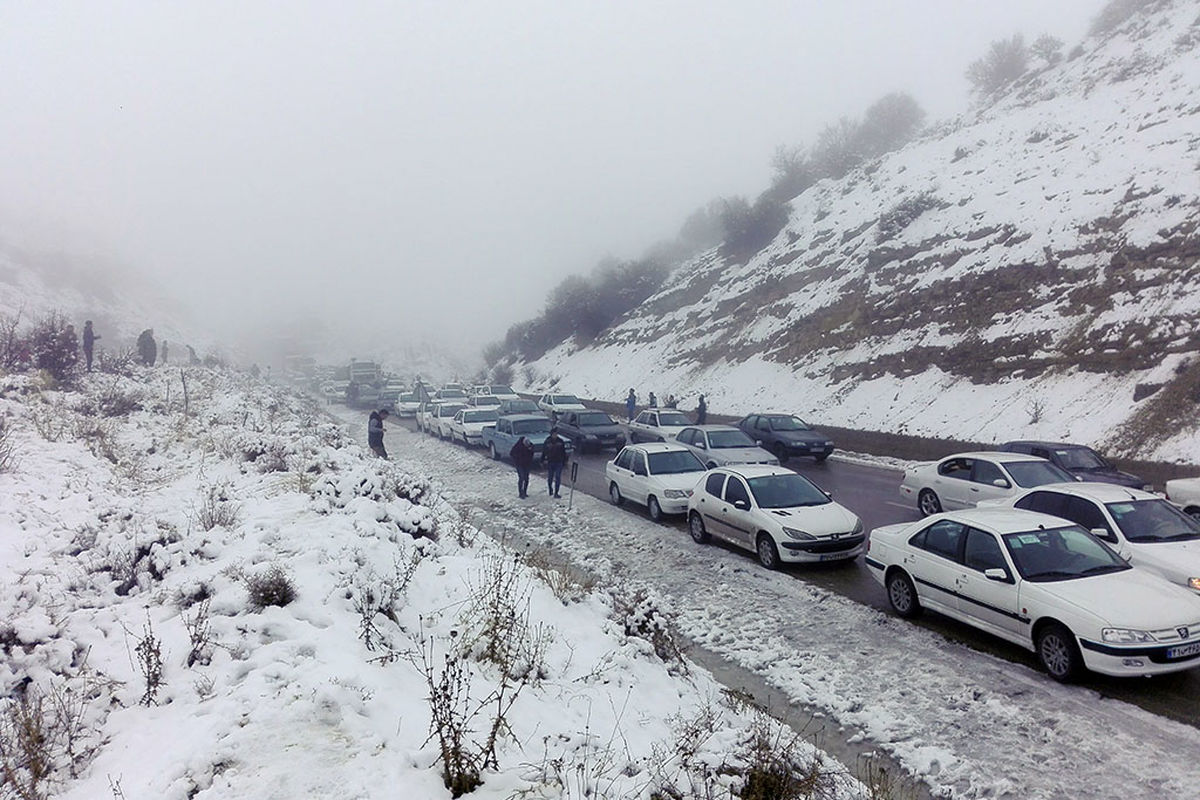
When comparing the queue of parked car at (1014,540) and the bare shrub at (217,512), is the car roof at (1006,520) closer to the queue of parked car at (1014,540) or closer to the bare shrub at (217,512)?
the queue of parked car at (1014,540)

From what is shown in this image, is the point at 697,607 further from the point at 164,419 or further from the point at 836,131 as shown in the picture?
the point at 836,131

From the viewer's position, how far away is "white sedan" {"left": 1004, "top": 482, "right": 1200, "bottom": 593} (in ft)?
25.7

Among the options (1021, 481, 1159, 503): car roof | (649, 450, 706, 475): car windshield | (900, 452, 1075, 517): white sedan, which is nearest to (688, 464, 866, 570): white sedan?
(649, 450, 706, 475): car windshield

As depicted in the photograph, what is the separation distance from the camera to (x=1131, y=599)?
6.54m

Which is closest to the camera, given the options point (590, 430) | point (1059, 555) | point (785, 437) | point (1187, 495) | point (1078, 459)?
point (1059, 555)

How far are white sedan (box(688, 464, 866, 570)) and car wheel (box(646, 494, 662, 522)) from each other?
58.3 inches

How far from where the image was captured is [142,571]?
7.01 m

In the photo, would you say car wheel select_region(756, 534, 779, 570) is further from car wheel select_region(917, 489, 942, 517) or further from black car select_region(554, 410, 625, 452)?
black car select_region(554, 410, 625, 452)

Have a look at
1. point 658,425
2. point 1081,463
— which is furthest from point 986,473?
point 658,425

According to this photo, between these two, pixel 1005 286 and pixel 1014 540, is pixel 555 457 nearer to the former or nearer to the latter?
pixel 1014 540

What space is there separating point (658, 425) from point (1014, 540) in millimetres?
17577

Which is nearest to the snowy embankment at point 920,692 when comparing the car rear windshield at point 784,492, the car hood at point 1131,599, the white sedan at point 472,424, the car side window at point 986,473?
the car hood at point 1131,599

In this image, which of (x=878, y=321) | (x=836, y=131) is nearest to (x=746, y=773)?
(x=878, y=321)

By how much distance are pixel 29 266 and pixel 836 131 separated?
76.5 metres
